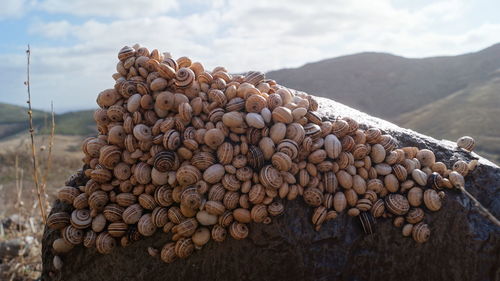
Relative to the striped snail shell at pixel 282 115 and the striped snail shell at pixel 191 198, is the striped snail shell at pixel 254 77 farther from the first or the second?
the striped snail shell at pixel 191 198

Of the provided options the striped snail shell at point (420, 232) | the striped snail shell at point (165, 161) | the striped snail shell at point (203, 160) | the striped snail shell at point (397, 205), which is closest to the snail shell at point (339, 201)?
the striped snail shell at point (397, 205)

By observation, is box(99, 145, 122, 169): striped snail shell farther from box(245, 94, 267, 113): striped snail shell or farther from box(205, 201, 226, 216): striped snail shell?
box(245, 94, 267, 113): striped snail shell

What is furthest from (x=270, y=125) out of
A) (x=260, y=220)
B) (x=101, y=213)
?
(x=101, y=213)

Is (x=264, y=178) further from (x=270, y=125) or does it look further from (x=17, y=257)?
(x=17, y=257)

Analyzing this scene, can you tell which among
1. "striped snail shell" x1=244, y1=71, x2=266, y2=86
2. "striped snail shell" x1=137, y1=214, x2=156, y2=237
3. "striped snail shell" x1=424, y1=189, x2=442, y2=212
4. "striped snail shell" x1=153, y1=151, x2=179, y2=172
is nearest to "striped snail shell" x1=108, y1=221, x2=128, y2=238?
"striped snail shell" x1=137, y1=214, x2=156, y2=237

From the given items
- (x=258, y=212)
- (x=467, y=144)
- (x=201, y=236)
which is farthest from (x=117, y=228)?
(x=467, y=144)

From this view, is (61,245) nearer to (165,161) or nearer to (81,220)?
(81,220)
